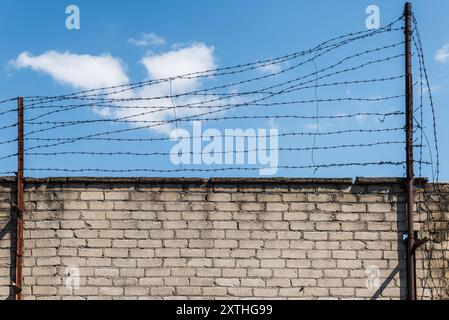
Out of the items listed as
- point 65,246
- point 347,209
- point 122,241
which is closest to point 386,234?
point 347,209

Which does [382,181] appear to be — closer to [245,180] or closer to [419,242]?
[419,242]

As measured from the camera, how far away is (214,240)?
27.4 ft

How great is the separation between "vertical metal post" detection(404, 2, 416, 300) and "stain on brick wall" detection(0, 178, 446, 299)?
0.12 m

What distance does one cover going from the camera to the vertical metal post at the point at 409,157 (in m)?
8.22

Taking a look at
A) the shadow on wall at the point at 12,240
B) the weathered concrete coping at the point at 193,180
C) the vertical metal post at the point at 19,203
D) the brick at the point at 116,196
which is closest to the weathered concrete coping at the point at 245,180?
the weathered concrete coping at the point at 193,180

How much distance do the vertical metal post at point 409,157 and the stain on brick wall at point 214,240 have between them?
0.40 feet

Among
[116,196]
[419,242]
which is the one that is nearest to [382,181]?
[419,242]

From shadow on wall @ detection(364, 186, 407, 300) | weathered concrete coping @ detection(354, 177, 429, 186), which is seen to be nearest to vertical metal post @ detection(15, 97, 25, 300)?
weathered concrete coping @ detection(354, 177, 429, 186)

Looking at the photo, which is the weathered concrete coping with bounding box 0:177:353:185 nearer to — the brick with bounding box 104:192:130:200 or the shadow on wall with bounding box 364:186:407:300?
the brick with bounding box 104:192:130:200

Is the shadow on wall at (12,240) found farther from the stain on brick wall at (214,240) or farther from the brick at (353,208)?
the brick at (353,208)

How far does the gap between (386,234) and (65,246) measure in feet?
12.7

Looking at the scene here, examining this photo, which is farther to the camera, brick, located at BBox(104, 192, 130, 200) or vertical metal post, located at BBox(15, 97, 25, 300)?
brick, located at BBox(104, 192, 130, 200)

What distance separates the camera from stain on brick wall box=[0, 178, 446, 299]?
8.30 metres
